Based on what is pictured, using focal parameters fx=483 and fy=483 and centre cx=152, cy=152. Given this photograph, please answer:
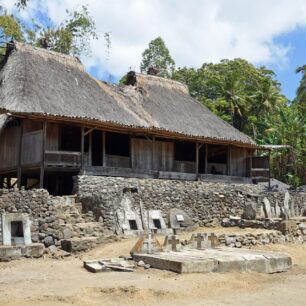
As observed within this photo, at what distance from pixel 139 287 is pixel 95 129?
11.3 meters

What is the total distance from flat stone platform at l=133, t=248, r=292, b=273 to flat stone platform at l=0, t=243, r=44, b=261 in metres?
3.03

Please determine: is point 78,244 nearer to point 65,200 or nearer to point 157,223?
point 65,200

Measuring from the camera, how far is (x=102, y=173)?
19891 mm

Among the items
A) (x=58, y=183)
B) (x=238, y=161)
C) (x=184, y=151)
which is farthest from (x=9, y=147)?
(x=238, y=161)

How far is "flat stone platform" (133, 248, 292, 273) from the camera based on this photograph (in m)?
11.0

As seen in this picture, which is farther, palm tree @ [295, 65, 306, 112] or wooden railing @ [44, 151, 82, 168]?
palm tree @ [295, 65, 306, 112]

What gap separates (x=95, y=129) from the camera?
19953 mm

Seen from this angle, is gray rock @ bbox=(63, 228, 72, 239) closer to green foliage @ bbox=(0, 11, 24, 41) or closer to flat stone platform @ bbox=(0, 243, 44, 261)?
flat stone platform @ bbox=(0, 243, 44, 261)

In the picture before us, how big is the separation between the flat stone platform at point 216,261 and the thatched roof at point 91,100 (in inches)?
310

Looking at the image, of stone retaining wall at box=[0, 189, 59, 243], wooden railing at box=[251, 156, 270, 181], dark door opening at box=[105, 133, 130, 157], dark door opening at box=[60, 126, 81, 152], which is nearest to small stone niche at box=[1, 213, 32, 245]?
stone retaining wall at box=[0, 189, 59, 243]

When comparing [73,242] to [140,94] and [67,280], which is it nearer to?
[67,280]

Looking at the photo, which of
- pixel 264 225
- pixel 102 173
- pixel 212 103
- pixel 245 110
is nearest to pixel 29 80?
pixel 102 173

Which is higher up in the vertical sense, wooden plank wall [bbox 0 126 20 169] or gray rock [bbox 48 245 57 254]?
wooden plank wall [bbox 0 126 20 169]

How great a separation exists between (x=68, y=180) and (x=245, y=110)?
2401 centimetres
